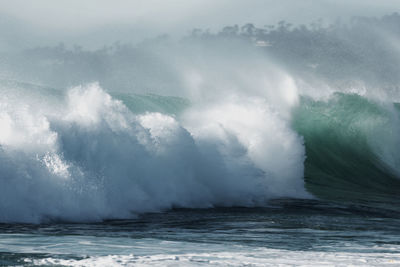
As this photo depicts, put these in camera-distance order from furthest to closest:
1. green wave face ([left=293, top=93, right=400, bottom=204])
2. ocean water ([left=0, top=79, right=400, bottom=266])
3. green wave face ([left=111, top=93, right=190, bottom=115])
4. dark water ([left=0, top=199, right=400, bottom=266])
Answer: green wave face ([left=111, top=93, right=190, bottom=115]), green wave face ([left=293, top=93, right=400, bottom=204]), ocean water ([left=0, top=79, right=400, bottom=266]), dark water ([left=0, top=199, right=400, bottom=266])

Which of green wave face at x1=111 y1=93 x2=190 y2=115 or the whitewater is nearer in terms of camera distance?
the whitewater

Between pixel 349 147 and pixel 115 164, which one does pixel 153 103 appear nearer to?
pixel 349 147

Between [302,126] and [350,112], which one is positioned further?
[350,112]

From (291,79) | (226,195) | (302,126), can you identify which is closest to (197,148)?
(226,195)

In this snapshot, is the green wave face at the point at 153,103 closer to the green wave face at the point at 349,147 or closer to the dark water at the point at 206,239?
the green wave face at the point at 349,147

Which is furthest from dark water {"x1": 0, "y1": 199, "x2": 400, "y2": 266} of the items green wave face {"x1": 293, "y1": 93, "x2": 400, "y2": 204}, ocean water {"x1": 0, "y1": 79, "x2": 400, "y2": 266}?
green wave face {"x1": 293, "y1": 93, "x2": 400, "y2": 204}

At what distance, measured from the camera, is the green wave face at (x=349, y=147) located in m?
21.3

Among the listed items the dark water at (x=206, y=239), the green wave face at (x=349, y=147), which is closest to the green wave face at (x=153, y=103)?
the green wave face at (x=349, y=147)

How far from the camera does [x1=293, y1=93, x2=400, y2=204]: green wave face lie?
21.3 metres

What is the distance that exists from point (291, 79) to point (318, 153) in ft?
23.0

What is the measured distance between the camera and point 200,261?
310 inches

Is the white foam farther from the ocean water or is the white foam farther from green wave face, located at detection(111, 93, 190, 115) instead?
green wave face, located at detection(111, 93, 190, 115)

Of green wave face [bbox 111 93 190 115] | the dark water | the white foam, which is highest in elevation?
green wave face [bbox 111 93 190 115]

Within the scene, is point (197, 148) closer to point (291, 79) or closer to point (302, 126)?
point (302, 126)
